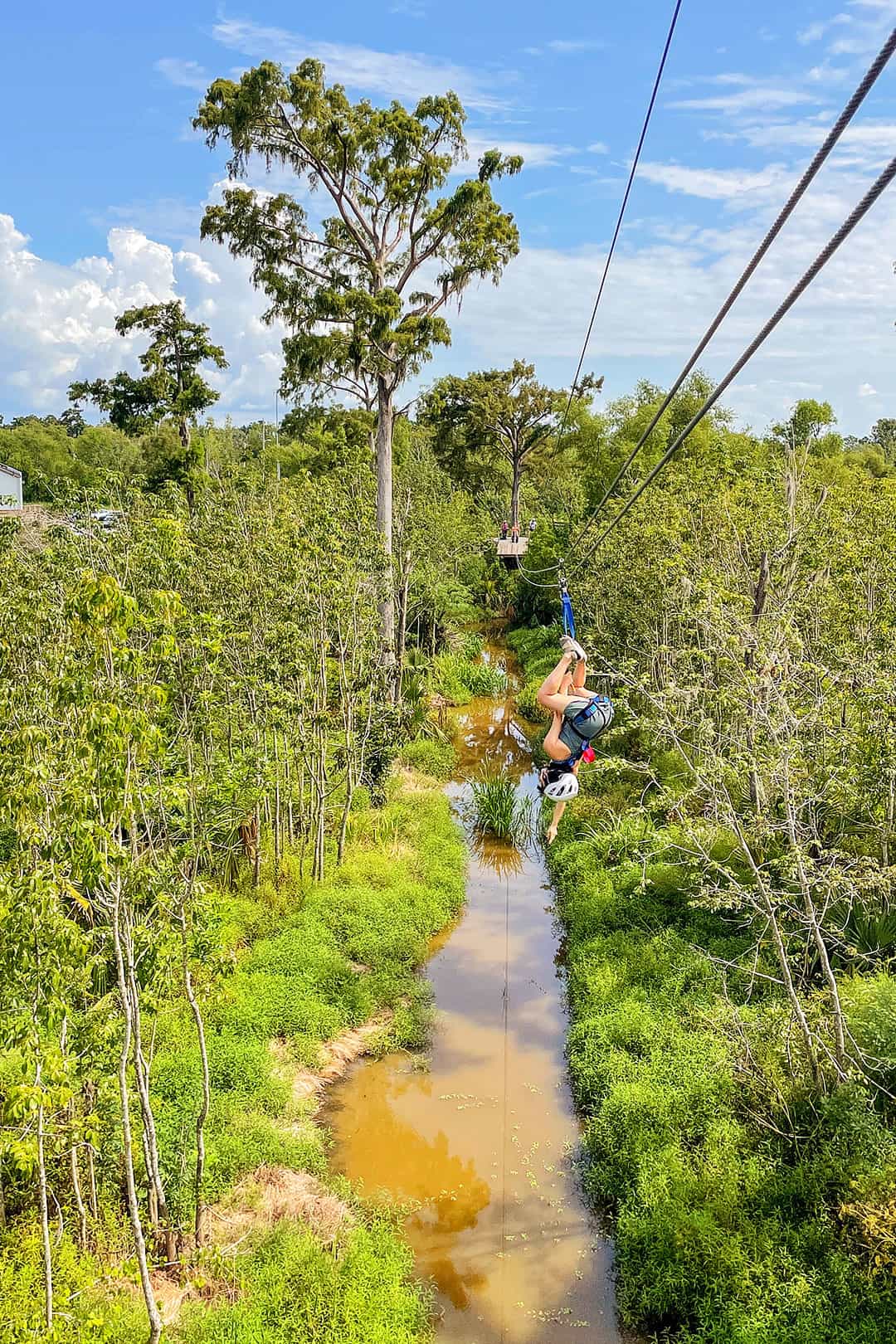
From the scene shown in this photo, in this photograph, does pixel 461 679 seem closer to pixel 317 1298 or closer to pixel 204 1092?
pixel 204 1092

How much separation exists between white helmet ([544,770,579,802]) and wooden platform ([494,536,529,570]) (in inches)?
1295

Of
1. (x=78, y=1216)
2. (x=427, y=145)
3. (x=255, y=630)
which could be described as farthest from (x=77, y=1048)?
(x=427, y=145)

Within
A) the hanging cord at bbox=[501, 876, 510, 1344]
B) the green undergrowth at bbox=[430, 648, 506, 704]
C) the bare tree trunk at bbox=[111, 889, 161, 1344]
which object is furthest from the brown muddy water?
the green undergrowth at bbox=[430, 648, 506, 704]

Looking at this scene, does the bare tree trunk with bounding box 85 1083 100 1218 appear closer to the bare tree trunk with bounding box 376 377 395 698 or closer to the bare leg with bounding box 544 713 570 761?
the bare leg with bounding box 544 713 570 761

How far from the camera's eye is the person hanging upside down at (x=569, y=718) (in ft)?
26.0

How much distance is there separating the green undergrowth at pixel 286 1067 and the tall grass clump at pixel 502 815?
185 cm

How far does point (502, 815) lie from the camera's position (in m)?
19.2

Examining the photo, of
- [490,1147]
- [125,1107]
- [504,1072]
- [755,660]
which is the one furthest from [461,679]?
[125,1107]

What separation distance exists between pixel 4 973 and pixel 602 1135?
24.0 ft

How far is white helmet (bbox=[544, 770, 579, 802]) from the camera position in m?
7.99

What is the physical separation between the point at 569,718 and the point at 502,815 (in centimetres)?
1156

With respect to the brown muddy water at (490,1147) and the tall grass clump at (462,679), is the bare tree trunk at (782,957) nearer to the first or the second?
the brown muddy water at (490,1147)

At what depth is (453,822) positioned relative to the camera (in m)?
19.5

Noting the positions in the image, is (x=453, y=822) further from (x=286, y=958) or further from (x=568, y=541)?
(x=568, y=541)
